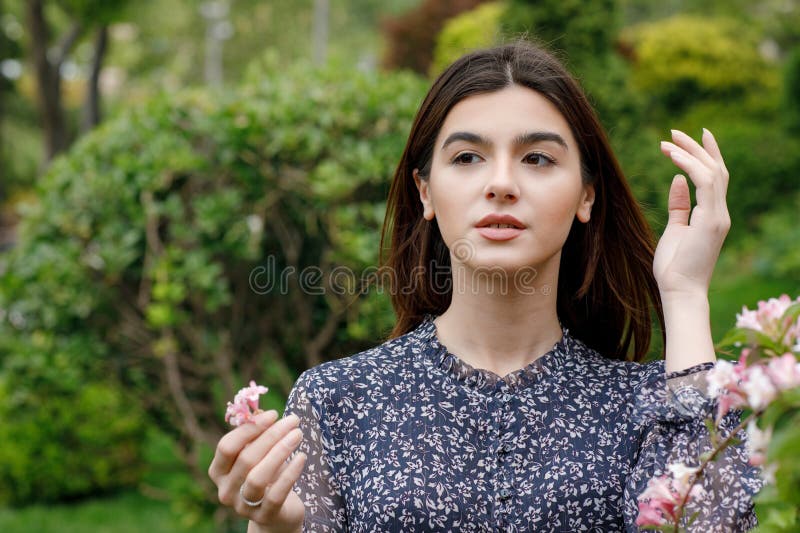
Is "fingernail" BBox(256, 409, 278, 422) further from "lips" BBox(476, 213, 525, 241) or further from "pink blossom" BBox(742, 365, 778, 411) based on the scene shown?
"pink blossom" BBox(742, 365, 778, 411)

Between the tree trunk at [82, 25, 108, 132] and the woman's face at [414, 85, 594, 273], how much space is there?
19.7 metres

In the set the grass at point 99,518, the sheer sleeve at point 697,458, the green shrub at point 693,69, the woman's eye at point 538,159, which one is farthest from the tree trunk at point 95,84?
the sheer sleeve at point 697,458

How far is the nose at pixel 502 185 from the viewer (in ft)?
6.14

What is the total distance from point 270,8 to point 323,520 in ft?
117

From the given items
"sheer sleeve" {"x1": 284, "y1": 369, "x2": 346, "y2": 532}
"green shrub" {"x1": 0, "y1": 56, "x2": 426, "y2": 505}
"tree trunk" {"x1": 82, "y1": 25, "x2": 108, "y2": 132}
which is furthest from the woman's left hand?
"tree trunk" {"x1": 82, "y1": 25, "x2": 108, "y2": 132}

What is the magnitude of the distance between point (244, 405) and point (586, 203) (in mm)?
1007

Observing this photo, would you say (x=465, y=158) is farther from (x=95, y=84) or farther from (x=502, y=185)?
(x=95, y=84)

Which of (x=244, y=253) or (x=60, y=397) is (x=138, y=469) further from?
(x=244, y=253)

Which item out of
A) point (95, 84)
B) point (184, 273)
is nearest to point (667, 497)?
point (184, 273)

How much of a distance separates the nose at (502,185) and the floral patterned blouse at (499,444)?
1.30 feet

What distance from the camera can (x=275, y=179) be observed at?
406 centimetres

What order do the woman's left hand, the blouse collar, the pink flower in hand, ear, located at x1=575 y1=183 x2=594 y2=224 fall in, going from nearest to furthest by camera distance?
the pink flower in hand < the woman's left hand < the blouse collar < ear, located at x1=575 y1=183 x2=594 y2=224

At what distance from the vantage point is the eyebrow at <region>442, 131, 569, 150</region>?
76.4 inches

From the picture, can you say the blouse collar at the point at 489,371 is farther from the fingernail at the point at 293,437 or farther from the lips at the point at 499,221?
the fingernail at the point at 293,437
